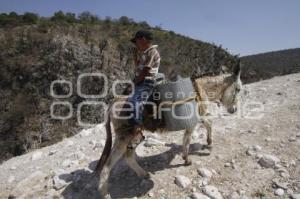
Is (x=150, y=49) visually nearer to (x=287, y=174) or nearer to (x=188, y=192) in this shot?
(x=188, y=192)

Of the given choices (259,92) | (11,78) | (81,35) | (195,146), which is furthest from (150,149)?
(81,35)

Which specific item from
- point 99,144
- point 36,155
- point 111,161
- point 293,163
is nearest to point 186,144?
point 111,161

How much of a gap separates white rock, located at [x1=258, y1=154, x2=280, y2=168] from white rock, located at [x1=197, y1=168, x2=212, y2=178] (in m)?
0.98

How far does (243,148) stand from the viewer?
627 centimetres

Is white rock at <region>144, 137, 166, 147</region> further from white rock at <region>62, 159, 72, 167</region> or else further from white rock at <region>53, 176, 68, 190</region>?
white rock at <region>53, 176, 68, 190</region>

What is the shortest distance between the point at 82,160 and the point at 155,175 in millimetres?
1914

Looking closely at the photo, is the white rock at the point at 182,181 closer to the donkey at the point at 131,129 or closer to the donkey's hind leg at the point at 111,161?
the donkey at the point at 131,129

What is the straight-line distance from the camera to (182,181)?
213 inches

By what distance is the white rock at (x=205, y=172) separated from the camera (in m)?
5.55

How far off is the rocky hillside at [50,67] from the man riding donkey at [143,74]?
17150 millimetres

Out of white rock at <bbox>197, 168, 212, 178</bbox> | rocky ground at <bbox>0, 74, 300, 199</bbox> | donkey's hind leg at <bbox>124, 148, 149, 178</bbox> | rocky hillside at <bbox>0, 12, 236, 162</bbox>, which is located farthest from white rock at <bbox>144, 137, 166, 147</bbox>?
rocky hillside at <bbox>0, 12, 236, 162</bbox>

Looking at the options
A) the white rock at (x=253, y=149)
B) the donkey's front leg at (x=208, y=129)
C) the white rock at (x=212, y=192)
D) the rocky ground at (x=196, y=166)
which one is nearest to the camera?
the white rock at (x=212, y=192)

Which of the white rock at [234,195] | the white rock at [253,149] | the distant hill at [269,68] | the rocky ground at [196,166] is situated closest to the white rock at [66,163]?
the rocky ground at [196,166]

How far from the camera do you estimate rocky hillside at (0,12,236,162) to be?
81.9ft
